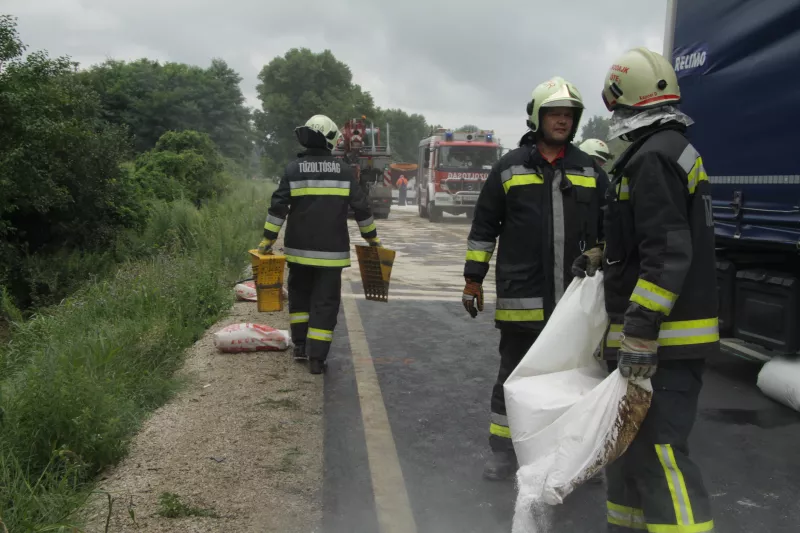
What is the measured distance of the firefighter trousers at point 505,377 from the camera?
3.98 meters

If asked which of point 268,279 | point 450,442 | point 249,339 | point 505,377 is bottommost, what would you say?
point 450,442

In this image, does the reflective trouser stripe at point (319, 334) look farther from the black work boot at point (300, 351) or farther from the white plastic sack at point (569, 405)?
the white plastic sack at point (569, 405)

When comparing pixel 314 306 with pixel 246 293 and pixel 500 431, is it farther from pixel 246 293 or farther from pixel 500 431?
pixel 246 293

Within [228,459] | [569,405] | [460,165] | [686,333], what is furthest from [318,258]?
[460,165]

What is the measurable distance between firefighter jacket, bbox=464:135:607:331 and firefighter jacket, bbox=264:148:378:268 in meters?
2.21

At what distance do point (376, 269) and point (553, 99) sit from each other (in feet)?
9.71

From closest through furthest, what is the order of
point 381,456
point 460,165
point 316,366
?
1. point 381,456
2. point 316,366
3. point 460,165

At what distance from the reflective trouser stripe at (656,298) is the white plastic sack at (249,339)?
422 cm

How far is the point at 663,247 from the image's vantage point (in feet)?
8.68

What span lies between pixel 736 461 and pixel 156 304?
18.2ft

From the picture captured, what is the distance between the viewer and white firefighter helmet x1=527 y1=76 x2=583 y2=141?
3729 millimetres

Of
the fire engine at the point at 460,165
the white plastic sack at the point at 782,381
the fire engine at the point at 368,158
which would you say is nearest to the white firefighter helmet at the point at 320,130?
the white plastic sack at the point at 782,381

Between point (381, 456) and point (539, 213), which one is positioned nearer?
point (539, 213)

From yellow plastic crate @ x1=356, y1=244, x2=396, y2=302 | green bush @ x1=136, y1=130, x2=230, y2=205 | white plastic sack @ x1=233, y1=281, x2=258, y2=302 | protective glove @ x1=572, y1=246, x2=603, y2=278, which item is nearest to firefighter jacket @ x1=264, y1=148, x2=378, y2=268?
yellow plastic crate @ x1=356, y1=244, x2=396, y2=302
